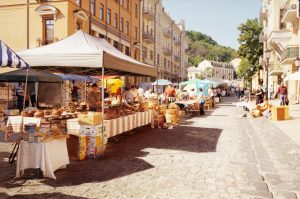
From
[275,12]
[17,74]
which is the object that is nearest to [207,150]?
[17,74]

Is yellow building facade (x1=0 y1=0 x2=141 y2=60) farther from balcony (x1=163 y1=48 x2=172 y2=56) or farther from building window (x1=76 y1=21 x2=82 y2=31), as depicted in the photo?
balcony (x1=163 y1=48 x2=172 y2=56)

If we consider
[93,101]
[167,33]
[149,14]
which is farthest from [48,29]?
[167,33]

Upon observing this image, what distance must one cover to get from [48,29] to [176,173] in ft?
69.0

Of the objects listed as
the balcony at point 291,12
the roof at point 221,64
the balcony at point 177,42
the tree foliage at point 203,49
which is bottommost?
the balcony at point 291,12

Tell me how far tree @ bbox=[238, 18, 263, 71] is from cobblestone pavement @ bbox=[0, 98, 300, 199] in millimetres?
41870

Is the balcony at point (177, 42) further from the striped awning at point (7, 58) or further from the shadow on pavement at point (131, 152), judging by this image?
the striped awning at point (7, 58)

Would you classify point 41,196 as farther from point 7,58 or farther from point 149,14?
point 149,14

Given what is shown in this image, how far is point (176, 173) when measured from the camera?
6.20 metres

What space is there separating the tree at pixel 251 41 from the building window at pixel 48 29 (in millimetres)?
32366

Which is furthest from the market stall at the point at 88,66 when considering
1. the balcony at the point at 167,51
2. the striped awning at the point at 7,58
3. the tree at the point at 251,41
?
the balcony at the point at 167,51

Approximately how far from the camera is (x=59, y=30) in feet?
77.9

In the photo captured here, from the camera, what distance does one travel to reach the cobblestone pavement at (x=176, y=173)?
5.11 meters

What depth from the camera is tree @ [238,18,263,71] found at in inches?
1934

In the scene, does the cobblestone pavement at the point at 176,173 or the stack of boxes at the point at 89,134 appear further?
→ the stack of boxes at the point at 89,134
